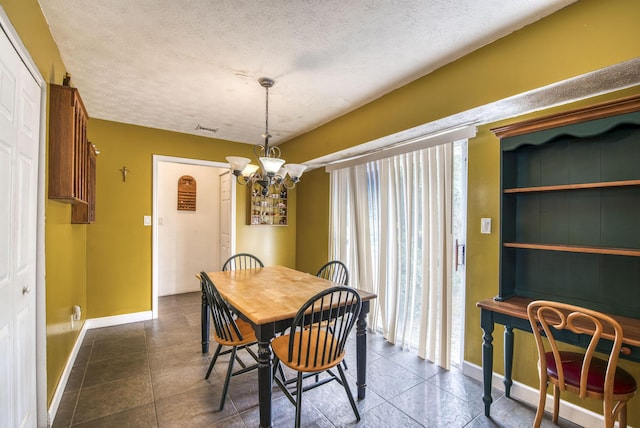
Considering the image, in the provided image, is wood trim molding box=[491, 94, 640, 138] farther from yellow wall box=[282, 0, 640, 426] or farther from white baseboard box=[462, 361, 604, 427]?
white baseboard box=[462, 361, 604, 427]

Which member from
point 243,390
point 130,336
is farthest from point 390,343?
point 130,336

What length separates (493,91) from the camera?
196 cm

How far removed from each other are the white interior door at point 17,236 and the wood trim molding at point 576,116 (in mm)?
2709

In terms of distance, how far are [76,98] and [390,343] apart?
3.42 meters

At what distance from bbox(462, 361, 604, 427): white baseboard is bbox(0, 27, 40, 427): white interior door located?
115 inches

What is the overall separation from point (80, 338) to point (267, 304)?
8.18ft

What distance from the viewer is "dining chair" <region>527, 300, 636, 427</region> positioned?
4.75 ft

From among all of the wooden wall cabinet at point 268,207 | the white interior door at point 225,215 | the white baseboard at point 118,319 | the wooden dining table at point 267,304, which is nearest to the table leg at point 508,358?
the wooden dining table at point 267,304

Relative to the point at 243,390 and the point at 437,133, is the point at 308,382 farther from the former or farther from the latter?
the point at 437,133

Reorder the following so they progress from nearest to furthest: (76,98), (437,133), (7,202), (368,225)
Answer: (7,202), (76,98), (437,133), (368,225)

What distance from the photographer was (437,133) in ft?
8.92

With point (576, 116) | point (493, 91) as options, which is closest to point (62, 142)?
point (493, 91)

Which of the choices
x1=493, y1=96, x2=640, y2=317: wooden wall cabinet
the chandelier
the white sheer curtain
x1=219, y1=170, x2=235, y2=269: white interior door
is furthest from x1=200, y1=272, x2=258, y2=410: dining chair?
x1=219, y1=170, x2=235, y2=269: white interior door

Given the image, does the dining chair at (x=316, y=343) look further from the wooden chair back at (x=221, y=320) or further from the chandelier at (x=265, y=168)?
the chandelier at (x=265, y=168)
